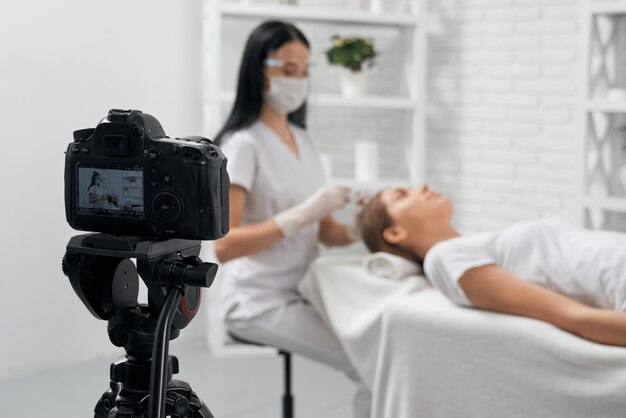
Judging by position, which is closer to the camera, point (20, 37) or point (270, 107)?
point (270, 107)

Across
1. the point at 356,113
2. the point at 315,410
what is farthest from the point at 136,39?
the point at 315,410

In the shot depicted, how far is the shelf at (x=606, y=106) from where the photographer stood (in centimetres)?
327

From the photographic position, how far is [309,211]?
231 cm

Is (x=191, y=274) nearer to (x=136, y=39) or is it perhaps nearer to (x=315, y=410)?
(x=315, y=410)

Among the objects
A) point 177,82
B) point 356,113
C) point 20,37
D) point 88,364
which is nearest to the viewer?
point 20,37

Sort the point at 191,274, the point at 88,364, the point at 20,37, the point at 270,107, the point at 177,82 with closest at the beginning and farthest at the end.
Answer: the point at 191,274
the point at 270,107
the point at 20,37
the point at 88,364
the point at 177,82

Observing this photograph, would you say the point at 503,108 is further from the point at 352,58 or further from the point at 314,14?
the point at 314,14

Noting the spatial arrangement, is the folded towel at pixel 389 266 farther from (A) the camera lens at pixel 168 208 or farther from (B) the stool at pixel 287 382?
(A) the camera lens at pixel 168 208

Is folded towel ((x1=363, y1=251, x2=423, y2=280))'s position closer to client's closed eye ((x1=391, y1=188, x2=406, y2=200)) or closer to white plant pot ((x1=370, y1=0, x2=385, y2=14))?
client's closed eye ((x1=391, y1=188, x2=406, y2=200))

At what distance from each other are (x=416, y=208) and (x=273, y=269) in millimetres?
427

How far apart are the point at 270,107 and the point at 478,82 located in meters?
1.84

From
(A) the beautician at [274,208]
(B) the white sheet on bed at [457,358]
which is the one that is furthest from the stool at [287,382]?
(B) the white sheet on bed at [457,358]

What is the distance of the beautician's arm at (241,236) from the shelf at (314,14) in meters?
1.60

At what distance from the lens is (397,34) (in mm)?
4250
